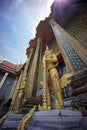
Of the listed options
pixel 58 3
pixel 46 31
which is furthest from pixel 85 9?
pixel 46 31

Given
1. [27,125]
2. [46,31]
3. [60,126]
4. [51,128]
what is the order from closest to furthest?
1. [60,126]
2. [51,128]
3. [27,125]
4. [46,31]

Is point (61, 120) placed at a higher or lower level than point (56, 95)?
lower

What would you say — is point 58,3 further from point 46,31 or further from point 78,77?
point 78,77

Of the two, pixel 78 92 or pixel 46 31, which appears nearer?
pixel 78 92

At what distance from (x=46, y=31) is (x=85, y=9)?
305cm

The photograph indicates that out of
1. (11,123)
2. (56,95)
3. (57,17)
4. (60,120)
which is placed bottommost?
(60,120)

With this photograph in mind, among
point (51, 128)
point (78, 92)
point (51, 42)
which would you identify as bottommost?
point (51, 128)

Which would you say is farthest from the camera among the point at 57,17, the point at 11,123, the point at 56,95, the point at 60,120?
the point at 57,17

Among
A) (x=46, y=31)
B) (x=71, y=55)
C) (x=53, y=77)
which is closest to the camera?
(x=53, y=77)

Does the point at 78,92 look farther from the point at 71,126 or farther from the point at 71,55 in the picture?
the point at 71,55

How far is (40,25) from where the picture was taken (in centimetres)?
763

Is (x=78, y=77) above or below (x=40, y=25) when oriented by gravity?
below

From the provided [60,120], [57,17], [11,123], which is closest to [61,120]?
[60,120]

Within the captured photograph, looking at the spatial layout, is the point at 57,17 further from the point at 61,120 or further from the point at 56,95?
the point at 61,120
